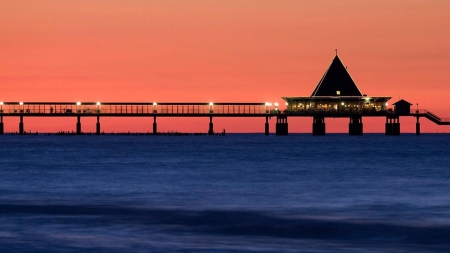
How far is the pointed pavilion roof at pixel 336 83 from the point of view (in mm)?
171375

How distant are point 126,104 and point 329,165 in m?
109

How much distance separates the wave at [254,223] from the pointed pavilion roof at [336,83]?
13937cm

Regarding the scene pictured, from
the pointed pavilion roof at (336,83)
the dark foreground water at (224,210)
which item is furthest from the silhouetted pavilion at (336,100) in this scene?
the dark foreground water at (224,210)

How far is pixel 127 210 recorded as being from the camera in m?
33.0

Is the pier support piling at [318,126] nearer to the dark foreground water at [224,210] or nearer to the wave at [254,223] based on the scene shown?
the dark foreground water at [224,210]

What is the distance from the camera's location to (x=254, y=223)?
94.1 feet

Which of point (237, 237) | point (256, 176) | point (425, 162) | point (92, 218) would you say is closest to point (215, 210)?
point (92, 218)

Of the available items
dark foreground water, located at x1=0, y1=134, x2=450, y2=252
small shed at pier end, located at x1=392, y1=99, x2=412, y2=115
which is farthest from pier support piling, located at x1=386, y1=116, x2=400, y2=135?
dark foreground water, located at x1=0, y1=134, x2=450, y2=252

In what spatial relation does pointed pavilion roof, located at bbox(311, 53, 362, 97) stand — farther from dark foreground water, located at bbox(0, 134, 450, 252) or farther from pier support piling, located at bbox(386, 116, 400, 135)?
dark foreground water, located at bbox(0, 134, 450, 252)

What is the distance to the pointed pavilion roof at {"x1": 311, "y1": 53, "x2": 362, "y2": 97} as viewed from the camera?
562ft

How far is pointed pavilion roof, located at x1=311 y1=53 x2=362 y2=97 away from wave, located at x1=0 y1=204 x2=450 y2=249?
139 meters

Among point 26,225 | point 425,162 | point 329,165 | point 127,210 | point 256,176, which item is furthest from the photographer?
point 425,162

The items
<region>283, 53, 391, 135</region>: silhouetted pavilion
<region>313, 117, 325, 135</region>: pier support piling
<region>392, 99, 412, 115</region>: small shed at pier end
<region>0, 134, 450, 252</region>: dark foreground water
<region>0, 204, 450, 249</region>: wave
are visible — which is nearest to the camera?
<region>0, 134, 450, 252</region>: dark foreground water

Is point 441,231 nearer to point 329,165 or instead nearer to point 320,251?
point 320,251
